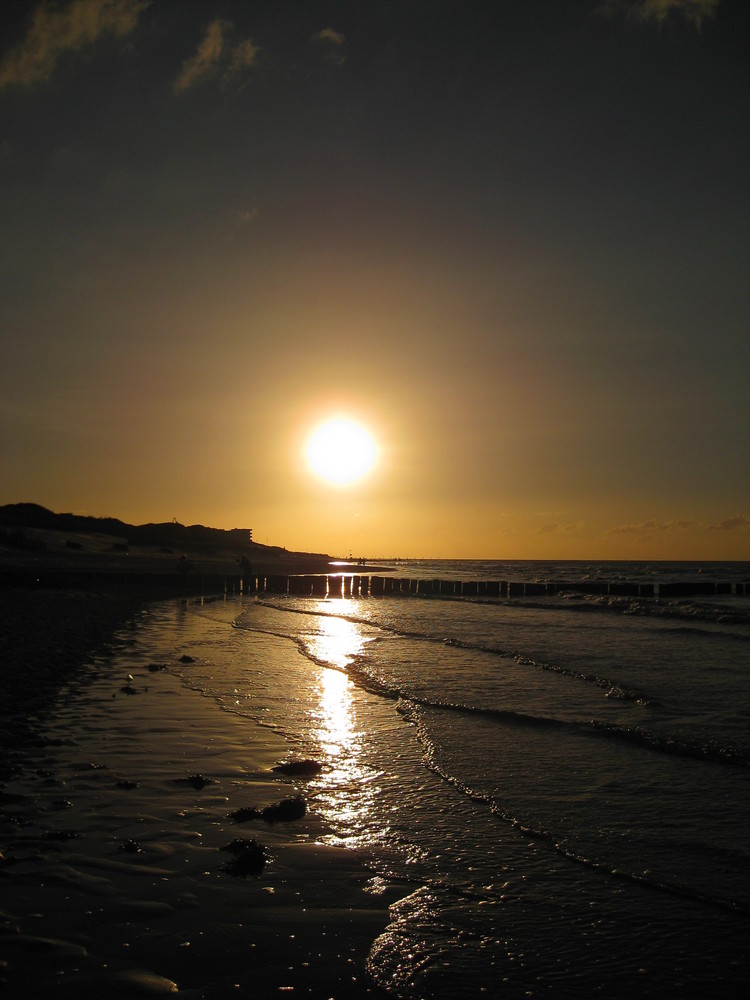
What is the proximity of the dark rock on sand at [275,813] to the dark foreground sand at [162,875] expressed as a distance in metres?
0.09

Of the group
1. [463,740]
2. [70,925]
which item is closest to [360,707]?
[463,740]

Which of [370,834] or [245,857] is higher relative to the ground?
[245,857]

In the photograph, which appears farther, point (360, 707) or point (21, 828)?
point (360, 707)

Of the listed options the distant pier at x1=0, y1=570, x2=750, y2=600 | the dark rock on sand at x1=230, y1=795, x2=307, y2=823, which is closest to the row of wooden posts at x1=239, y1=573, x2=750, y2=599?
the distant pier at x1=0, y1=570, x2=750, y2=600

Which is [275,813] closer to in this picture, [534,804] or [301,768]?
[301,768]

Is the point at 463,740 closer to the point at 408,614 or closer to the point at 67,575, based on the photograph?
the point at 408,614

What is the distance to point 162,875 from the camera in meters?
5.58

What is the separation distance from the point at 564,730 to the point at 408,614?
25.6 m

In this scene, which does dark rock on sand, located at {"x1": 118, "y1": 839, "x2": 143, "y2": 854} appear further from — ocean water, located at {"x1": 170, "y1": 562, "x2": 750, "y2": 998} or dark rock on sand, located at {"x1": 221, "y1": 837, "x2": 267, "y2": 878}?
ocean water, located at {"x1": 170, "y1": 562, "x2": 750, "y2": 998}

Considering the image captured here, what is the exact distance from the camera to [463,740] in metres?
10.5

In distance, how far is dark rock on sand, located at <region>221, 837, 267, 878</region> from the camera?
18.8 feet

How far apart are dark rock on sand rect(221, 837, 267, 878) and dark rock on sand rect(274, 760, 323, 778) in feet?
7.76

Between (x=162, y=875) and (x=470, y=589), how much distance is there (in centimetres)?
5478

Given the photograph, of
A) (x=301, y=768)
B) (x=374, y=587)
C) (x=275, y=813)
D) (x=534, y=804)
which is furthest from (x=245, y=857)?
(x=374, y=587)
